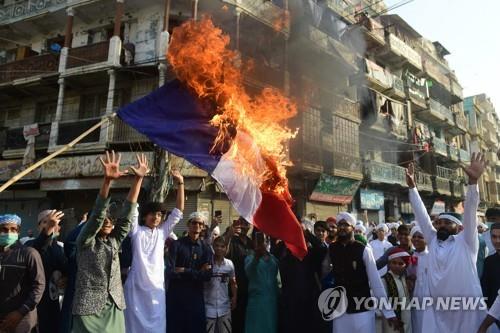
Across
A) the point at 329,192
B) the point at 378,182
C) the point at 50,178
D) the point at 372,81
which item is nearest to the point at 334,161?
the point at 329,192

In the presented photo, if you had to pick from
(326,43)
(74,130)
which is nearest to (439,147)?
Answer: (326,43)

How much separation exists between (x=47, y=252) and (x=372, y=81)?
2072 cm

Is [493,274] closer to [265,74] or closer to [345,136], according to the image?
[265,74]

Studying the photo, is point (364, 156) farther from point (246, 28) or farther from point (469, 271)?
point (469, 271)

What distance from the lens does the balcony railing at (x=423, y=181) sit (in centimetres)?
2384

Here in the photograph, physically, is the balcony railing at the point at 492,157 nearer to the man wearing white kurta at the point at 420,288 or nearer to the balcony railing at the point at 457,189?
the balcony railing at the point at 457,189

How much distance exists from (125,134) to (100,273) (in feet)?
38.4

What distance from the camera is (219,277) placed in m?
4.80

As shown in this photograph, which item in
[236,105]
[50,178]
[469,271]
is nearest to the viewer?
[469,271]

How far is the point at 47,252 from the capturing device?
3840mm

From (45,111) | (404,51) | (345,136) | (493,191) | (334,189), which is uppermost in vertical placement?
(404,51)

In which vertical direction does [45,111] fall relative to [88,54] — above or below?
below

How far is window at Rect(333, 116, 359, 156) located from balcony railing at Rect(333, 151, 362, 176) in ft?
1.07

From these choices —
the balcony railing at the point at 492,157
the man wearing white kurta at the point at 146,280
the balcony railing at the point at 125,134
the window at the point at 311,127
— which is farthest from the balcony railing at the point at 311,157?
the balcony railing at the point at 492,157
